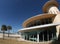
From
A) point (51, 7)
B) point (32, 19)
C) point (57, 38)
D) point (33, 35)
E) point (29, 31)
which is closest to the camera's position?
point (57, 38)

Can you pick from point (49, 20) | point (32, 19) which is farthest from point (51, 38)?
point (32, 19)

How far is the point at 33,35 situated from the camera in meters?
30.6

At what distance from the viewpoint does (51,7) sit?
45375 mm

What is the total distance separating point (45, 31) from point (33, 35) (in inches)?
127

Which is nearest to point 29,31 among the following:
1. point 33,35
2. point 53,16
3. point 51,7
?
point 33,35

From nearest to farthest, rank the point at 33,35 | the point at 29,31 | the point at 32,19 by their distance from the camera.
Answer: the point at 33,35 < the point at 29,31 < the point at 32,19

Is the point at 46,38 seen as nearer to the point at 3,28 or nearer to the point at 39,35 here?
the point at 39,35

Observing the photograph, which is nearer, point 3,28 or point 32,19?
point 32,19

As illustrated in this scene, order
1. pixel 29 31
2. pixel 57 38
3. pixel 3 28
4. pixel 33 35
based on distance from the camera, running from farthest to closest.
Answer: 1. pixel 3 28
2. pixel 29 31
3. pixel 33 35
4. pixel 57 38

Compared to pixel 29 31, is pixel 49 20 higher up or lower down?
higher up

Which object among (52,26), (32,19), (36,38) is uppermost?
(32,19)

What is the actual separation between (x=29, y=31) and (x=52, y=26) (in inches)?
260

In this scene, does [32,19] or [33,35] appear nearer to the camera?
[33,35]

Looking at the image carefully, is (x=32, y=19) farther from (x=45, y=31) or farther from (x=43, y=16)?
(x=45, y=31)
